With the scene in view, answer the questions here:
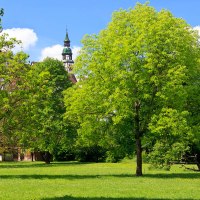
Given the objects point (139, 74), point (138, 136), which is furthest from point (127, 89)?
point (138, 136)

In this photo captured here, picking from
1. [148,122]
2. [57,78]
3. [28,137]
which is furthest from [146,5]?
[57,78]

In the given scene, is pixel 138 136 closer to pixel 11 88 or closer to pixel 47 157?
pixel 11 88

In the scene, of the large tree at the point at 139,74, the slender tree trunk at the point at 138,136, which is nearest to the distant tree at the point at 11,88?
the large tree at the point at 139,74

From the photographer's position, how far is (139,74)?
3853cm

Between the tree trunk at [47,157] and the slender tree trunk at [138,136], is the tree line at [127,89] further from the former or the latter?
the tree trunk at [47,157]

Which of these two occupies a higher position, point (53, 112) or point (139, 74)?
point (139, 74)

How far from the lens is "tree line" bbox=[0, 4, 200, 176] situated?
125 ft

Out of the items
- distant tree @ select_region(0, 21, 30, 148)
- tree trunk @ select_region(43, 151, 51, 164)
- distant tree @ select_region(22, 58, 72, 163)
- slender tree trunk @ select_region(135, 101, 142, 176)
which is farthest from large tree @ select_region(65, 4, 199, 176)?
tree trunk @ select_region(43, 151, 51, 164)

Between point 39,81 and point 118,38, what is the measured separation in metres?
8.74

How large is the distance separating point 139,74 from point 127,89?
1.75m

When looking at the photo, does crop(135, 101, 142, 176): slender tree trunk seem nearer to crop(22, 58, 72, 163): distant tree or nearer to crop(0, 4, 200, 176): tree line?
crop(0, 4, 200, 176): tree line

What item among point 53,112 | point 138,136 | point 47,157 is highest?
point 53,112

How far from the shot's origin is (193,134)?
3838cm

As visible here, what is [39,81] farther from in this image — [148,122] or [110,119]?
[148,122]
